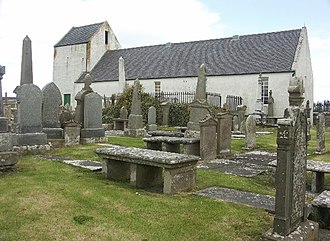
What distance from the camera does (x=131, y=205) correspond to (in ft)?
18.7

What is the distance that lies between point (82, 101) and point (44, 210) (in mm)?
8969

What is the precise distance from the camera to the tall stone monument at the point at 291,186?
4414mm

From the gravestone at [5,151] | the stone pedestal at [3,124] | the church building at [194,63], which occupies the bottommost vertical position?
the gravestone at [5,151]

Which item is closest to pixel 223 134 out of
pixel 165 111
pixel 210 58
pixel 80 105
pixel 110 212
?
pixel 80 105

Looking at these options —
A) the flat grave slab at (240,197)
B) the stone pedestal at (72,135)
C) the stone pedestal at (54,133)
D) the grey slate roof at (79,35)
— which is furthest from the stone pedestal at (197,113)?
the grey slate roof at (79,35)

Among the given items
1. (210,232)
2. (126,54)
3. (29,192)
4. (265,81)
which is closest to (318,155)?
(210,232)

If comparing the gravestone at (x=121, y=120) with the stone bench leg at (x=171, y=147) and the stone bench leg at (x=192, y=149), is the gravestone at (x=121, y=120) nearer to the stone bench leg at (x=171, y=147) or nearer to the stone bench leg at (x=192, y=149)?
the stone bench leg at (x=171, y=147)

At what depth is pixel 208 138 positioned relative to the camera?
36.7 ft

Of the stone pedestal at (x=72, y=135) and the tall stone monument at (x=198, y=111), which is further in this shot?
the tall stone monument at (x=198, y=111)

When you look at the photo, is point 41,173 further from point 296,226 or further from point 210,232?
point 296,226

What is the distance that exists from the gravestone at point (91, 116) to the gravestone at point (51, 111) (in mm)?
1063

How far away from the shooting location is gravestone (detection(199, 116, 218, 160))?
10969 millimetres

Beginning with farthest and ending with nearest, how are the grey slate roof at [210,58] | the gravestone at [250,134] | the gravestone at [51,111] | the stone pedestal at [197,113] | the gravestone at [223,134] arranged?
the grey slate roof at [210,58] → the stone pedestal at [197,113] → the gravestone at [250,134] → the gravestone at [51,111] → the gravestone at [223,134]

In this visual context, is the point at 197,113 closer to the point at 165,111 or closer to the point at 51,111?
the point at 51,111
